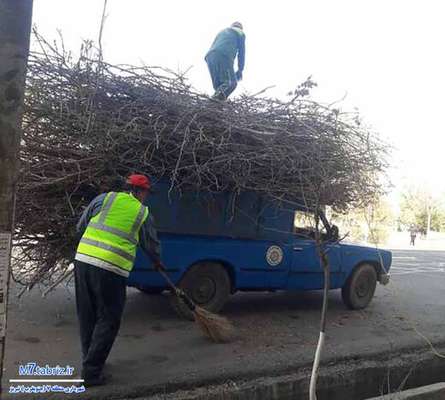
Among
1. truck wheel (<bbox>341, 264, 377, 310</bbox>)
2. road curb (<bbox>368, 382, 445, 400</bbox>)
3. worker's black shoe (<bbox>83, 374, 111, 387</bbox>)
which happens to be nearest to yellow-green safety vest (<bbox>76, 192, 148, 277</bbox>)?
worker's black shoe (<bbox>83, 374, 111, 387</bbox>)

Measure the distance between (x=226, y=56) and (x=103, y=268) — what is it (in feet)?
14.7

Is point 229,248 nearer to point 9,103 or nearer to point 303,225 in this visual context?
point 303,225

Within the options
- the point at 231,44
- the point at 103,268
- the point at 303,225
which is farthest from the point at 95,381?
the point at 231,44

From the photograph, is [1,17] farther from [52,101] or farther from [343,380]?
[343,380]

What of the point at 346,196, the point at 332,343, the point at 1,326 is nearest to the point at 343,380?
the point at 332,343

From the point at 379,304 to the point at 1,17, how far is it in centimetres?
743

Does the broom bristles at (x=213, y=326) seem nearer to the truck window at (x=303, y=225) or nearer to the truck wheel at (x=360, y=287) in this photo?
the truck window at (x=303, y=225)

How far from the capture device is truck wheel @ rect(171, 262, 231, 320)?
232 inches

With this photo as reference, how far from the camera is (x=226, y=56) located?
7340mm

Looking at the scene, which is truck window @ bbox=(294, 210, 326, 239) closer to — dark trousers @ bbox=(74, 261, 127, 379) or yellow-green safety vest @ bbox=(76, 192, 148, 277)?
yellow-green safety vest @ bbox=(76, 192, 148, 277)

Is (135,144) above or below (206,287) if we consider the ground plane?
above

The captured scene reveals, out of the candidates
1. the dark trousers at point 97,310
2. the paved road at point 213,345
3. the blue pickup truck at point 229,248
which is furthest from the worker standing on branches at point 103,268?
the blue pickup truck at point 229,248

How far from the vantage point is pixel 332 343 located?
550cm

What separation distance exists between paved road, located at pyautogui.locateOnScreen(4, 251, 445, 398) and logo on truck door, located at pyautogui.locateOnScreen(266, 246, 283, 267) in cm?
76
